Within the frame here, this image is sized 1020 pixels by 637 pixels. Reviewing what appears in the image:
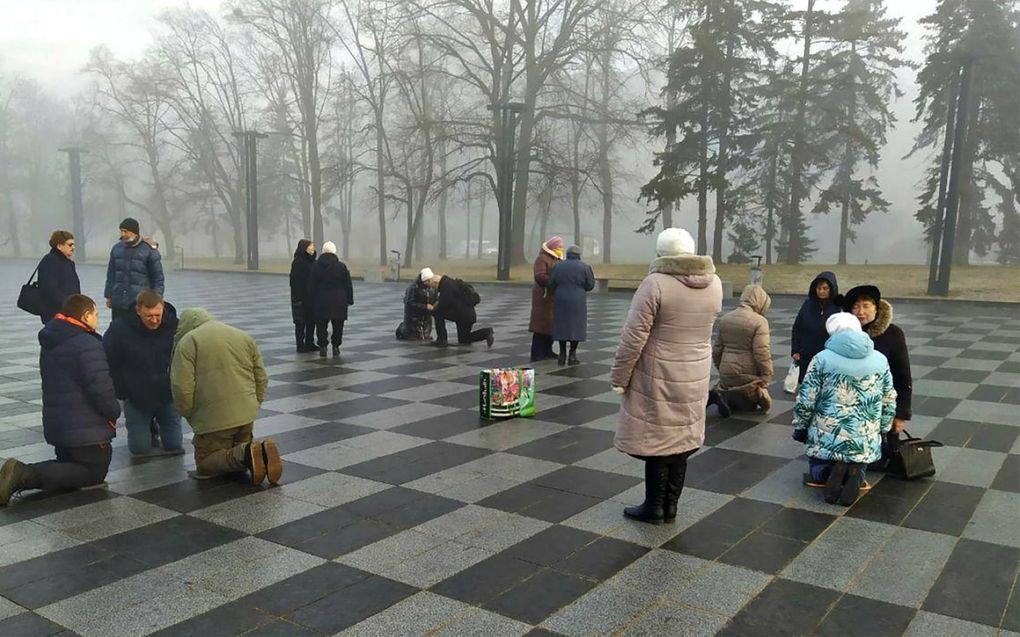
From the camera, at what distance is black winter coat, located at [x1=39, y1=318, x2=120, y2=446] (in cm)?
509

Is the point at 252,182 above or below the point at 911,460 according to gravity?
above

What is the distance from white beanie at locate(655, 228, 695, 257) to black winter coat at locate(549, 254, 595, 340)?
18.8ft

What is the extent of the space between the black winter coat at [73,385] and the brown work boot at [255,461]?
0.95 metres

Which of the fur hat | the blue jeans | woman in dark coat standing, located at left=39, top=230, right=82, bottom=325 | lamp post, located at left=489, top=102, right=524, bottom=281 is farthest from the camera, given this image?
lamp post, located at left=489, top=102, right=524, bottom=281

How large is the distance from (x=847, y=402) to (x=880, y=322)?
2.48 ft

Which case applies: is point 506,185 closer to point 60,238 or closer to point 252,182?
point 252,182

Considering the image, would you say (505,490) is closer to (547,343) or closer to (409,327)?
(547,343)

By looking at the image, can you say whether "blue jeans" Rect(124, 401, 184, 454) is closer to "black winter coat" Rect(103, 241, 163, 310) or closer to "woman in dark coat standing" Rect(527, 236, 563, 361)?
"black winter coat" Rect(103, 241, 163, 310)

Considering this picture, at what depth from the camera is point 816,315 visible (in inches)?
286

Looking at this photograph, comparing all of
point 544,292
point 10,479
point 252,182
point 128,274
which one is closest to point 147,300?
point 10,479

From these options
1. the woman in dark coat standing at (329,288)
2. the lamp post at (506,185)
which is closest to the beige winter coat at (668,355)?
the woman in dark coat standing at (329,288)

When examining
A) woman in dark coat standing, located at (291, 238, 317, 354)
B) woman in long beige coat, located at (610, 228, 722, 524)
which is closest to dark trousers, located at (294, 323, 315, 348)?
woman in dark coat standing, located at (291, 238, 317, 354)

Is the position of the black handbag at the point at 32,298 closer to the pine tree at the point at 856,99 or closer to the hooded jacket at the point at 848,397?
the hooded jacket at the point at 848,397

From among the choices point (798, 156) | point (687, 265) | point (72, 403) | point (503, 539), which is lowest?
point (503, 539)
